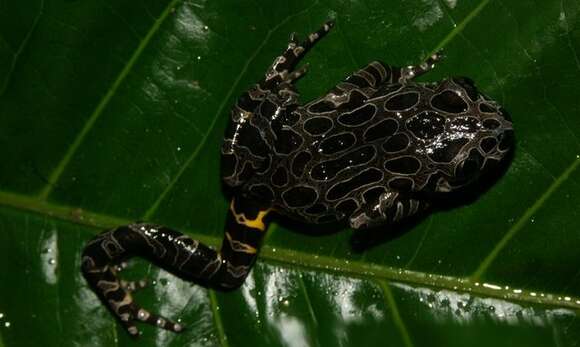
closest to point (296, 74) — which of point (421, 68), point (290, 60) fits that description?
point (290, 60)

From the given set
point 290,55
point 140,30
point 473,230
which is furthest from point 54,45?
point 473,230

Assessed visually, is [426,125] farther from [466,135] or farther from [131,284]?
[131,284]

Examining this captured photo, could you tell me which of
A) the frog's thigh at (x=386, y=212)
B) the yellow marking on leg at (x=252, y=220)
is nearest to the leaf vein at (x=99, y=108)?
the yellow marking on leg at (x=252, y=220)

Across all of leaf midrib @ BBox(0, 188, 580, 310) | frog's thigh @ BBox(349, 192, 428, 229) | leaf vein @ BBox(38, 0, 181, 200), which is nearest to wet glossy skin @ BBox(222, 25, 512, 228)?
frog's thigh @ BBox(349, 192, 428, 229)

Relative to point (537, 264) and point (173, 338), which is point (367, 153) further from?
point (173, 338)

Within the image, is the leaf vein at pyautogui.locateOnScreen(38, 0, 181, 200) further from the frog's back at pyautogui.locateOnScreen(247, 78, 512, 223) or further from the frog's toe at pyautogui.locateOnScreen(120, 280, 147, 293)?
the frog's back at pyautogui.locateOnScreen(247, 78, 512, 223)

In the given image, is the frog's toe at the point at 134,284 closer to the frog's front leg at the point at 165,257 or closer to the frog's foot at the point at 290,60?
the frog's front leg at the point at 165,257
